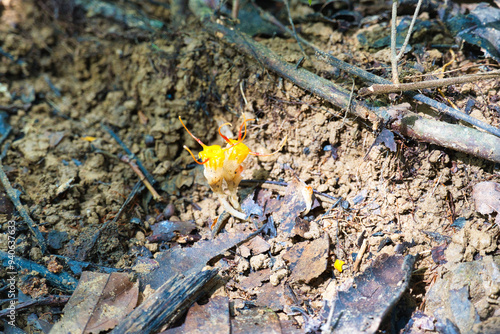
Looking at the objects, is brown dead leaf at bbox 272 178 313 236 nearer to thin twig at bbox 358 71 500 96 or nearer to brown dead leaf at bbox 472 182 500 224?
thin twig at bbox 358 71 500 96

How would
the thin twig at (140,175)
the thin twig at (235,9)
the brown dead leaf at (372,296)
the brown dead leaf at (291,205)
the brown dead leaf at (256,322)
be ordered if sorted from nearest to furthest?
1. the brown dead leaf at (372,296)
2. the brown dead leaf at (256,322)
3. the brown dead leaf at (291,205)
4. the thin twig at (140,175)
5. the thin twig at (235,9)

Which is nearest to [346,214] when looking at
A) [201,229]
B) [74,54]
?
[201,229]

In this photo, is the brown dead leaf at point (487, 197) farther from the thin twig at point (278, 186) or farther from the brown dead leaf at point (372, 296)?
the thin twig at point (278, 186)

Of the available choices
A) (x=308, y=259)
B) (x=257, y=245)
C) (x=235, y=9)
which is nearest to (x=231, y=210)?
(x=257, y=245)

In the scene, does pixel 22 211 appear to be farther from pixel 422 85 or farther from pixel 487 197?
pixel 487 197

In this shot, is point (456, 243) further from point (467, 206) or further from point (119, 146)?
point (119, 146)

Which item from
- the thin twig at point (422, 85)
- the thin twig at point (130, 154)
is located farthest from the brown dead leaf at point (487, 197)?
the thin twig at point (130, 154)

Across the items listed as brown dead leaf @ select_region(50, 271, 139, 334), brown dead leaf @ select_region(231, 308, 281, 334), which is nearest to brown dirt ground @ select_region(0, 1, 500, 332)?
brown dead leaf @ select_region(50, 271, 139, 334)
